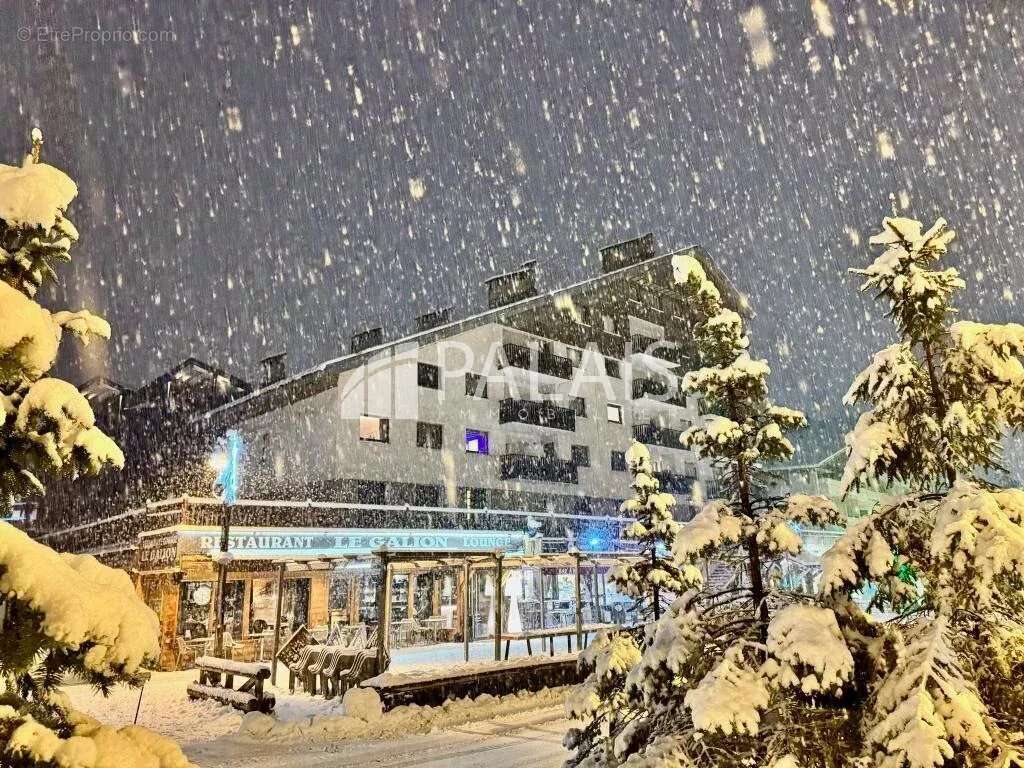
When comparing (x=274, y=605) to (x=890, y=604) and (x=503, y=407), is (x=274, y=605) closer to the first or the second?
(x=503, y=407)

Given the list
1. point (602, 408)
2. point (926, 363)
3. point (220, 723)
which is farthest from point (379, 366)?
point (926, 363)

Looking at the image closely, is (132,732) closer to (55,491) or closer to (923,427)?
(923,427)

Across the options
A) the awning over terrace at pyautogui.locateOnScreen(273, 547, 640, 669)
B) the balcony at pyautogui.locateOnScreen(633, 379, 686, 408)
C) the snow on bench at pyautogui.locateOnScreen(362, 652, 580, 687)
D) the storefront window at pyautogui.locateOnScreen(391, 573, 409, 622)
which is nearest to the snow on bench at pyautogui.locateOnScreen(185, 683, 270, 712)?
the awning over terrace at pyautogui.locateOnScreen(273, 547, 640, 669)

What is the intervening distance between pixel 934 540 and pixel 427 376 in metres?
28.7

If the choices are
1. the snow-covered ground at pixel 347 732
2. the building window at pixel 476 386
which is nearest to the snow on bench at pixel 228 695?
the snow-covered ground at pixel 347 732

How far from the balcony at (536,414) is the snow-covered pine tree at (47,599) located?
3103 cm

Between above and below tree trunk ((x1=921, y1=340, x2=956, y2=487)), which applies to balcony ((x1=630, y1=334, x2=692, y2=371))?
above

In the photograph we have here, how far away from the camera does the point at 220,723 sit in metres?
13.6

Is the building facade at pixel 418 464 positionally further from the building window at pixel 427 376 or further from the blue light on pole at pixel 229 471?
the blue light on pole at pixel 229 471

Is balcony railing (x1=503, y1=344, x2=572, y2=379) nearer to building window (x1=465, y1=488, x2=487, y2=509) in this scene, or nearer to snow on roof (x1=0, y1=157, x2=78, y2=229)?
building window (x1=465, y1=488, x2=487, y2=509)

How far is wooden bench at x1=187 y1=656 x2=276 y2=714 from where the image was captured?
13719mm

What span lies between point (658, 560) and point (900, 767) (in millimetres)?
7757

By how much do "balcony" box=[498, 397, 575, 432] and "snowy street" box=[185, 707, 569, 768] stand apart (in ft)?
71.1

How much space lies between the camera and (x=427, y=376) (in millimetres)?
32062
